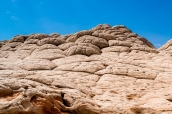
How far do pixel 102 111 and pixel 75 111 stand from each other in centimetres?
105

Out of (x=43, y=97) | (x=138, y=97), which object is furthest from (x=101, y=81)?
(x=43, y=97)

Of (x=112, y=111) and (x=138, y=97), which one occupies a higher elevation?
(x=138, y=97)

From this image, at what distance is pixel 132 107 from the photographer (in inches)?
343

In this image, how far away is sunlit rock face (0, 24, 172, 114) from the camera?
27.8 ft

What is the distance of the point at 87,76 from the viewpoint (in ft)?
46.3

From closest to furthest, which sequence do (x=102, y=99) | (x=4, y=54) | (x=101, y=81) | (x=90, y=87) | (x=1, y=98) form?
(x=1, y=98) → (x=102, y=99) → (x=90, y=87) → (x=101, y=81) → (x=4, y=54)

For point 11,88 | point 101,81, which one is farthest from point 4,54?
point 11,88

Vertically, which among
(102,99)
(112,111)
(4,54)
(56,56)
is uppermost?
(4,54)

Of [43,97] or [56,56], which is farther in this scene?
[56,56]

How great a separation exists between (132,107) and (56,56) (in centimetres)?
1178

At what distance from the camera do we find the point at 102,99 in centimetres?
1000

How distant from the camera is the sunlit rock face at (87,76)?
27.8ft

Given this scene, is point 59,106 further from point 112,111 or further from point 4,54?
point 4,54

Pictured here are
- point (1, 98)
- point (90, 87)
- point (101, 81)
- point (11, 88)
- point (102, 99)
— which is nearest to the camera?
point (1, 98)
